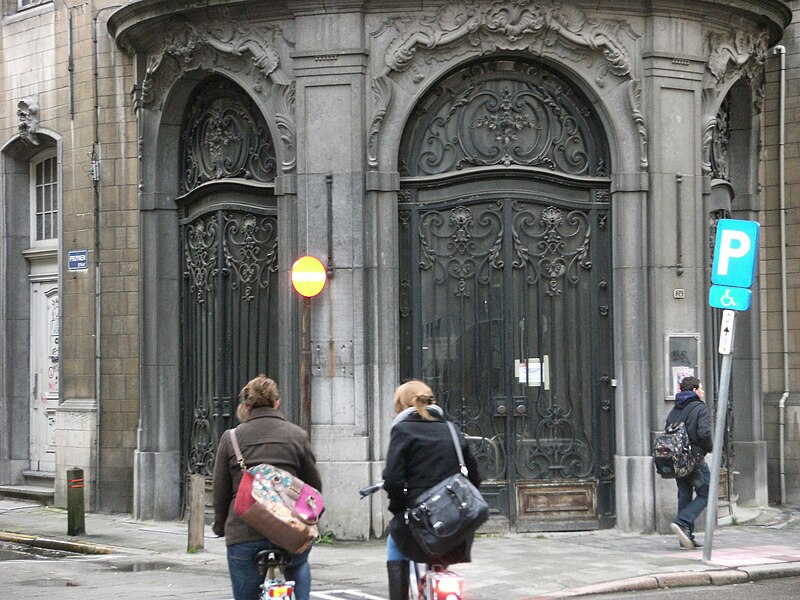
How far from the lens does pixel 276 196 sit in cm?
1541

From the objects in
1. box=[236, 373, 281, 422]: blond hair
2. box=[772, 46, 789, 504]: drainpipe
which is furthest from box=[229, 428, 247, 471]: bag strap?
box=[772, 46, 789, 504]: drainpipe

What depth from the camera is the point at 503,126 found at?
1512 centimetres

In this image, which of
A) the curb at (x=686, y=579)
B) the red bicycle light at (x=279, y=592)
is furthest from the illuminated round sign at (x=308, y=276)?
the red bicycle light at (x=279, y=592)

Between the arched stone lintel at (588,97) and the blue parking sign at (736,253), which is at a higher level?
the arched stone lintel at (588,97)

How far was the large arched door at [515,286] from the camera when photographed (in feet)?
48.9

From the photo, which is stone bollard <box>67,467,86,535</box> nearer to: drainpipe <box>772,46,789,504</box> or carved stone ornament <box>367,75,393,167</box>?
carved stone ornament <box>367,75,393,167</box>

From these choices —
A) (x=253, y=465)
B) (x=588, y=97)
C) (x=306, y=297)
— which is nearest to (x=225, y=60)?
(x=306, y=297)

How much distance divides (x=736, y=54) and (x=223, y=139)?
6.00 metres

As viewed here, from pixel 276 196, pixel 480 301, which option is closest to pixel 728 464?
pixel 480 301

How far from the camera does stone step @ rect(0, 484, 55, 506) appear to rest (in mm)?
18656

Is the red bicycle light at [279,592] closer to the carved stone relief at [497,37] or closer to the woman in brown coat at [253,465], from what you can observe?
the woman in brown coat at [253,465]

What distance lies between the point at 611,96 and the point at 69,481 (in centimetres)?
735

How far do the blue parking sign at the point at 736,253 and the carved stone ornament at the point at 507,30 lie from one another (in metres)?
3.17

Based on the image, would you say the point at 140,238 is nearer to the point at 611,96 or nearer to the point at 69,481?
the point at 69,481
